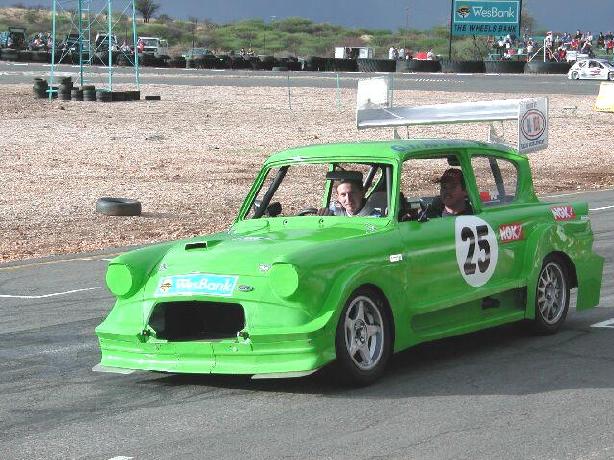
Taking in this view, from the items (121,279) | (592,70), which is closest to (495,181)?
(121,279)

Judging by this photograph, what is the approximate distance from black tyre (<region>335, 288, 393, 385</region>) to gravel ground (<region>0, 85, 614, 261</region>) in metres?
7.80

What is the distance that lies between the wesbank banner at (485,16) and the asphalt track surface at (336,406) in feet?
226

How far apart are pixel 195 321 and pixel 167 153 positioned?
19071 millimetres

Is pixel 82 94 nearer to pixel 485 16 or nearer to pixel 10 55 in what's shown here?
pixel 10 55

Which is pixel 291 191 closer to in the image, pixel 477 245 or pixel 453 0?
pixel 477 245

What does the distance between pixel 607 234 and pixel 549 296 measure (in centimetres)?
606

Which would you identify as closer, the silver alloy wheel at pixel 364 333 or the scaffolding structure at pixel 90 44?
the silver alloy wheel at pixel 364 333

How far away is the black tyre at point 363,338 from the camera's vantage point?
6852 millimetres

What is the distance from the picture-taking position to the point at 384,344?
7.14 meters

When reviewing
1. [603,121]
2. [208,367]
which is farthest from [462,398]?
[603,121]

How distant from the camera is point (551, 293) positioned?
28.4 feet

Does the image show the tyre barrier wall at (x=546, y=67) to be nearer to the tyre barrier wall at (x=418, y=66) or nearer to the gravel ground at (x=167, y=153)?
the tyre barrier wall at (x=418, y=66)

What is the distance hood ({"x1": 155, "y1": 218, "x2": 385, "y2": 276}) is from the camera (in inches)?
275

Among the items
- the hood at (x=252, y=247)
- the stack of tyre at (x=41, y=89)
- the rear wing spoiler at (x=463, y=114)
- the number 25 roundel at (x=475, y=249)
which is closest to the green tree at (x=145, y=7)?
the stack of tyre at (x=41, y=89)
